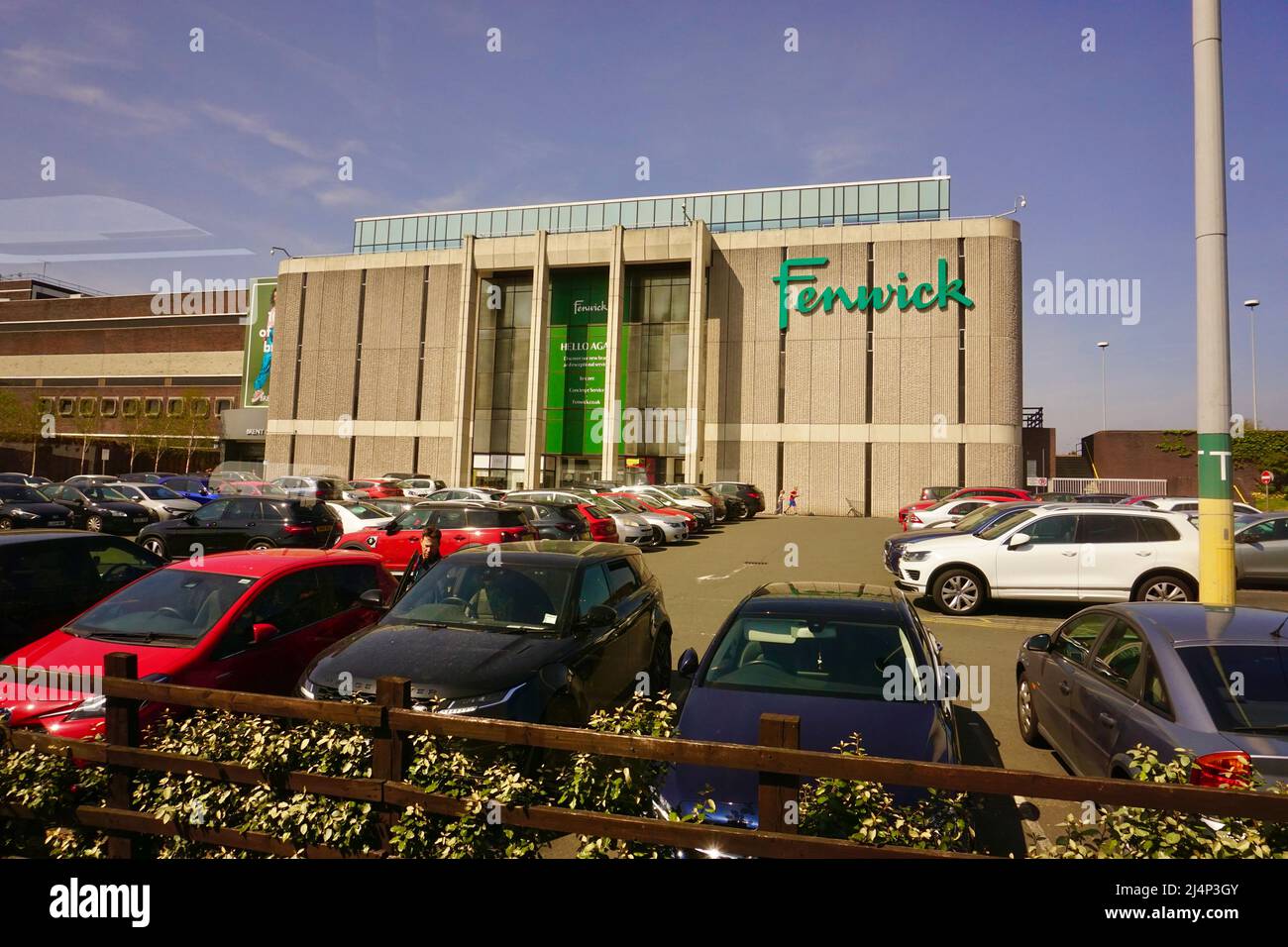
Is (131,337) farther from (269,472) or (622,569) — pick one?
(622,569)

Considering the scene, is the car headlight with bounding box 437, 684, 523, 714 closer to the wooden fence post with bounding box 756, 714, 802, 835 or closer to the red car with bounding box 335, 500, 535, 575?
the wooden fence post with bounding box 756, 714, 802, 835

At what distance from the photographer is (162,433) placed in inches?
2183

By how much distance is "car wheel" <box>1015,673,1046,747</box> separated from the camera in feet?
20.1

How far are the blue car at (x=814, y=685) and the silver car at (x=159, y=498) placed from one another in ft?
74.8

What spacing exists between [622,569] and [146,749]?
4.28 metres

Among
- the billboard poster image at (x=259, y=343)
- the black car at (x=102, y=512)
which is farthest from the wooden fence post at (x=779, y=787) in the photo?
the billboard poster image at (x=259, y=343)

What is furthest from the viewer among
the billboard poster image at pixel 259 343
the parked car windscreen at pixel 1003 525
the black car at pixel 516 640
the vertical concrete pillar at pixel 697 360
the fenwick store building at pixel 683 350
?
the billboard poster image at pixel 259 343

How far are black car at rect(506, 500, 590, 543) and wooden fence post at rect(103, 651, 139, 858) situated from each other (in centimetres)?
1171

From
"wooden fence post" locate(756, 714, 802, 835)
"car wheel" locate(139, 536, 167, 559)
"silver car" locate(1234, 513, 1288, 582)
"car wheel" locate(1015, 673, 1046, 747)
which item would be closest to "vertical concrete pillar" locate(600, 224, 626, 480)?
"car wheel" locate(139, 536, 167, 559)

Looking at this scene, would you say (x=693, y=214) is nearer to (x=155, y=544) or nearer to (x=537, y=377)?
(x=537, y=377)

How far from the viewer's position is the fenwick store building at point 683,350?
131 ft

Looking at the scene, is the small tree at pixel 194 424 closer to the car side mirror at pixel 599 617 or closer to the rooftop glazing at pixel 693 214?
the rooftop glazing at pixel 693 214

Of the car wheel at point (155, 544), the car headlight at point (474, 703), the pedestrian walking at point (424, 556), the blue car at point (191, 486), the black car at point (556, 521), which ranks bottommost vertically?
the car headlight at point (474, 703)

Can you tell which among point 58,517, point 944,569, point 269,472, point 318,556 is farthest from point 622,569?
point 269,472
